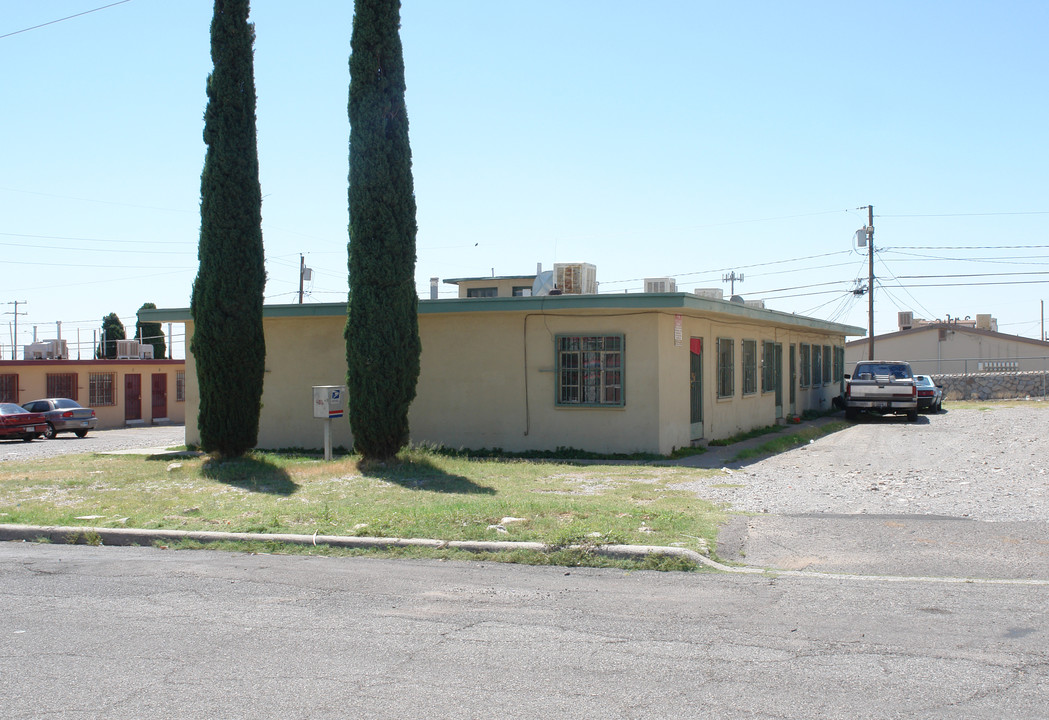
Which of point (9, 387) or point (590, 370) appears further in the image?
point (9, 387)

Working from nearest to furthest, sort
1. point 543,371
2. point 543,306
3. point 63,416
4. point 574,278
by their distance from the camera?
1. point 543,306
2. point 543,371
3. point 574,278
4. point 63,416

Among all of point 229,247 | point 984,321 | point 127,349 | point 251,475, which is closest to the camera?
point 251,475

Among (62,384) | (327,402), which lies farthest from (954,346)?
(62,384)

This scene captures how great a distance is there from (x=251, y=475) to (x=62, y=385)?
27428 millimetres

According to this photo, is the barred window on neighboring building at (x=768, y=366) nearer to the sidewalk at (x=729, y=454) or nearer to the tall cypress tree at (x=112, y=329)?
the sidewalk at (x=729, y=454)

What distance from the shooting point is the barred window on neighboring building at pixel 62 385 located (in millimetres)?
36594

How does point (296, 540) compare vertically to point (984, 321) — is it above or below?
below

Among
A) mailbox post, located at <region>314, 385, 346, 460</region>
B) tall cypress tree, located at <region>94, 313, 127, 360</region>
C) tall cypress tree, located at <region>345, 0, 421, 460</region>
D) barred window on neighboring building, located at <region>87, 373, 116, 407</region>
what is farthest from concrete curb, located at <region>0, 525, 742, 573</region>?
tall cypress tree, located at <region>94, 313, 127, 360</region>

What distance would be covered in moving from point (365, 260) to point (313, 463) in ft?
12.2

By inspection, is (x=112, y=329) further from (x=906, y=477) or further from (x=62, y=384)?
(x=906, y=477)

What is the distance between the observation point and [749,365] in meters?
21.9

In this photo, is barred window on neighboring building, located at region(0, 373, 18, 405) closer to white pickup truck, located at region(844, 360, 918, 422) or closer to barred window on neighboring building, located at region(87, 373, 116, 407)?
barred window on neighboring building, located at region(87, 373, 116, 407)

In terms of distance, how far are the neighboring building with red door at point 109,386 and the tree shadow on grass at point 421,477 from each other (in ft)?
73.0

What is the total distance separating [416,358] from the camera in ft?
48.3
